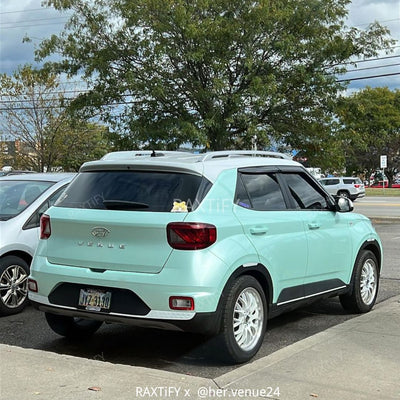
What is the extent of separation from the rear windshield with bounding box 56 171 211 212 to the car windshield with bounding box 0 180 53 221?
2192 millimetres

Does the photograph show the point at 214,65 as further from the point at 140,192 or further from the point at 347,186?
the point at 347,186

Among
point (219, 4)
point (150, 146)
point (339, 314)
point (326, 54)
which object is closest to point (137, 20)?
point (219, 4)

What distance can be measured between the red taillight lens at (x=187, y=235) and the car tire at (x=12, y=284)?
287 centimetres

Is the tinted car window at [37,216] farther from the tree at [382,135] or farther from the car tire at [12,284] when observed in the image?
the tree at [382,135]

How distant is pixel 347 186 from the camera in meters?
41.4

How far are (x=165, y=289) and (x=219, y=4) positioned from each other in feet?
45.8

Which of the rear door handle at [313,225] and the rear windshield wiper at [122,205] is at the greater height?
the rear windshield wiper at [122,205]

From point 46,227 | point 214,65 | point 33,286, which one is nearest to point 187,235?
point 46,227

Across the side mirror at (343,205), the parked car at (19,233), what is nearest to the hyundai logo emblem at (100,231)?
the parked car at (19,233)

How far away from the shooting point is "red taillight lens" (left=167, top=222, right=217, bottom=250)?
459 centimetres

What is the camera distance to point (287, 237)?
553 centimetres

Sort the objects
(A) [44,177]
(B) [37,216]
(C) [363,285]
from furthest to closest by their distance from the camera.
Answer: (A) [44,177] → (B) [37,216] → (C) [363,285]

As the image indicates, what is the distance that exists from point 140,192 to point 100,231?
0.46 metres

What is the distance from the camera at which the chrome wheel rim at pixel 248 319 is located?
493 cm
